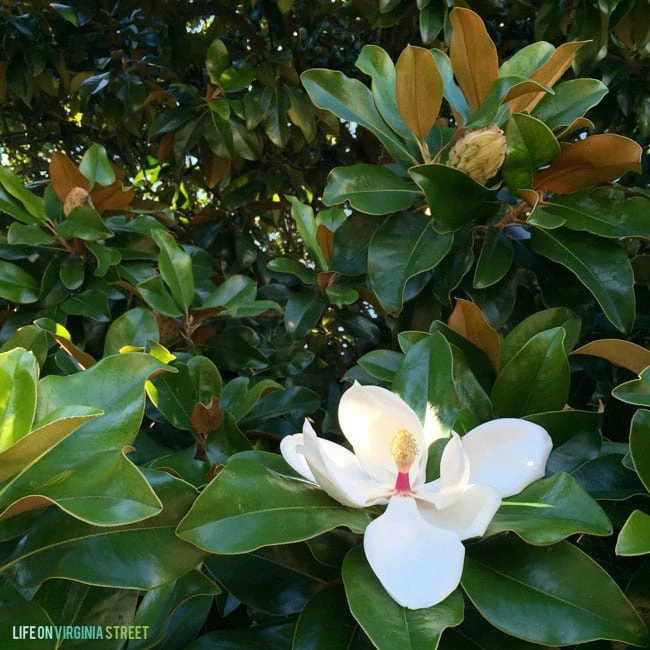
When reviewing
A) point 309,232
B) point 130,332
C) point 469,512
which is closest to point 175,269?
point 130,332

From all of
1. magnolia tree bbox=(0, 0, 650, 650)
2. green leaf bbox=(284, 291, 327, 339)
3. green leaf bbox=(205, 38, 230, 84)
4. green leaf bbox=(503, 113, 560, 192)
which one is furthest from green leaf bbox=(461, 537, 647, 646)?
green leaf bbox=(205, 38, 230, 84)

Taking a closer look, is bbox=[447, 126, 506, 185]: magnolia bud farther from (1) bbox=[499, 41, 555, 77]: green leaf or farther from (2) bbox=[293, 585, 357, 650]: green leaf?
(2) bbox=[293, 585, 357, 650]: green leaf

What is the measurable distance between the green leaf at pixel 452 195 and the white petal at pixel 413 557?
45cm

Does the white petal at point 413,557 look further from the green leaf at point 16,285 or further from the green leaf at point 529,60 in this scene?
the green leaf at point 16,285

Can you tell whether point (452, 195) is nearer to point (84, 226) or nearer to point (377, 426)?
point (377, 426)

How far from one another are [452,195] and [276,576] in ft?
1.74

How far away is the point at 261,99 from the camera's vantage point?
6.09ft

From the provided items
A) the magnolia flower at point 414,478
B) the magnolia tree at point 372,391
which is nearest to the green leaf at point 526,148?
the magnolia tree at point 372,391

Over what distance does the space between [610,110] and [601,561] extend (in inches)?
57.2

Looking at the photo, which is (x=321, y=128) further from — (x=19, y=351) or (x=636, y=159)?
(x=19, y=351)

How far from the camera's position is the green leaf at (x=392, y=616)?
0.46m

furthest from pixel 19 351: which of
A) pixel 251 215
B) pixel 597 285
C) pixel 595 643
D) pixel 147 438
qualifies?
pixel 251 215

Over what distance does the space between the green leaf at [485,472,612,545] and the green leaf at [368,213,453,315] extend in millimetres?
362

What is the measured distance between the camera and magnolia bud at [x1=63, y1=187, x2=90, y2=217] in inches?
49.7
